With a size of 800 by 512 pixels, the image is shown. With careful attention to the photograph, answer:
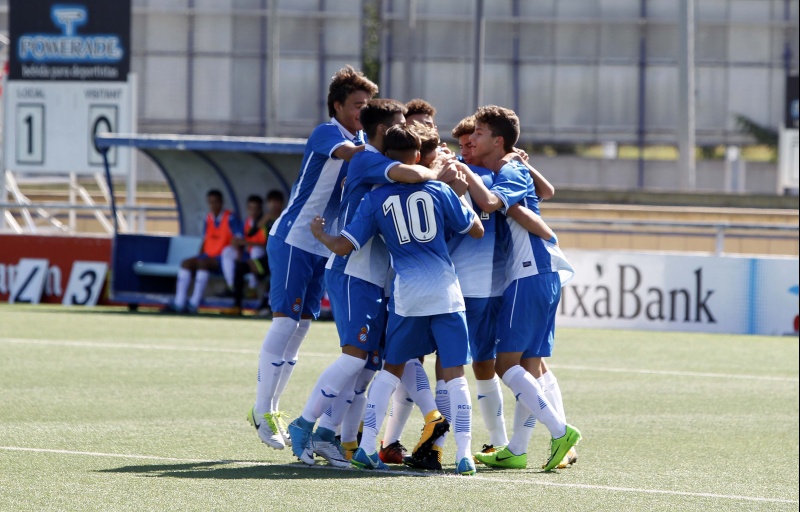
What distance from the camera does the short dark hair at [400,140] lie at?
6.94 metres

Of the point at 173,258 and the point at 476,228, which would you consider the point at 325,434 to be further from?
the point at 173,258

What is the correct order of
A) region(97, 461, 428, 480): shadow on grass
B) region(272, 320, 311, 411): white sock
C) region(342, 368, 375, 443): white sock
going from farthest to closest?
region(272, 320, 311, 411): white sock
region(342, 368, 375, 443): white sock
region(97, 461, 428, 480): shadow on grass

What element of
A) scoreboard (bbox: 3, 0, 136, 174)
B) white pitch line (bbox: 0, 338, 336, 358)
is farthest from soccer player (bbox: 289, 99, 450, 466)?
scoreboard (bbox: 3, 0, 136, 174)

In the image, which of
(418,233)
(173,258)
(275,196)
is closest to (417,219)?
(418,233)

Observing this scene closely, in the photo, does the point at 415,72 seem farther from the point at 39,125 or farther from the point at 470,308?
the point at 470,308

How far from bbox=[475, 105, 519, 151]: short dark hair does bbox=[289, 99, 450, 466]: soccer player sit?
0.46 metres

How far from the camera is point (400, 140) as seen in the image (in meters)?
6.94

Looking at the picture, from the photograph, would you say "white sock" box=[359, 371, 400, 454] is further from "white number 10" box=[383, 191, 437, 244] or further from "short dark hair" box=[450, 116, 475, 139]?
"short dark hair" box=[450, 116, 475, 139]

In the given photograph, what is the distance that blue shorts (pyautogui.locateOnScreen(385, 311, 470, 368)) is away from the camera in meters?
6.94

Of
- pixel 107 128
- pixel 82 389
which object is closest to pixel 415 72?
pixel 107 128

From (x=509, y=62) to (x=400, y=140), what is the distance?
3959 cm

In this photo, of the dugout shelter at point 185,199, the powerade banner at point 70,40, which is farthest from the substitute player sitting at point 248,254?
the powerade banner at point 70,40

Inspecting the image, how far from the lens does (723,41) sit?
4547 centimetres

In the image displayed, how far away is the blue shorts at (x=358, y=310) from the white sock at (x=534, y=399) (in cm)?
75
